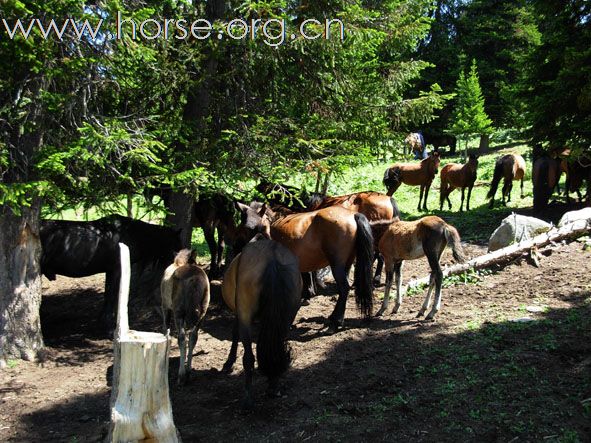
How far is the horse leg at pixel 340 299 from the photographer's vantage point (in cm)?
808

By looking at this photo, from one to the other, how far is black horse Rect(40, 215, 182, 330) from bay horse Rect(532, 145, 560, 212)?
10.6m

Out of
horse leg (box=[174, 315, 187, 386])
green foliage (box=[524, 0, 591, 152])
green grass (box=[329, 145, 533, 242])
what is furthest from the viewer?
green grass (box=[329, 145, 533, 242])

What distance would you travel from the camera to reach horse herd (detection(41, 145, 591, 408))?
19.9 feet

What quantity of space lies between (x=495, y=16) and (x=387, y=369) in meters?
33.5

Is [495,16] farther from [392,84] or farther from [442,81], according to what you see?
[392,84]

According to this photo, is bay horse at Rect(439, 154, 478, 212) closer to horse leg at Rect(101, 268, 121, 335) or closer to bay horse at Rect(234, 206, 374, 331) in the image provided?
bay horse at Rect(234, 206, 374, 331)

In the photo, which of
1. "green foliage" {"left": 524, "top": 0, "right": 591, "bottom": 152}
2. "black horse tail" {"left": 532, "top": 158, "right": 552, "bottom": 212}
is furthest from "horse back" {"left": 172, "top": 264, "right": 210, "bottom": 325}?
"black horse tail" {"left": 532, "top": 158, "right": 552, "bottom": 212}

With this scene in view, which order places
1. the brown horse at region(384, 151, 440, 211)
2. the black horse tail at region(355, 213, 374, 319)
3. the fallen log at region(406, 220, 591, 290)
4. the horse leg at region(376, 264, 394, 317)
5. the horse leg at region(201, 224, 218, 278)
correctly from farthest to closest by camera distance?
the brown horse at region(384, 151, 440, 211) < the horse leg at region(201, 224, 218, 278) < the fallen log at region(406, 220, 591, 290) < the horse leg at region(376, 264, 394, 317) < the black horse tail at region(355, 213, 374, 319)

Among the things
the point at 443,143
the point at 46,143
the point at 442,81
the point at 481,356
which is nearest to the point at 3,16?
the point at 46,143

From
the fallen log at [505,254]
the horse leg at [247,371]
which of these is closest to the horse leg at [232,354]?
the horse leg at [247,371]

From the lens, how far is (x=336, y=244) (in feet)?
27.1

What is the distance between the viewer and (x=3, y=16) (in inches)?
239

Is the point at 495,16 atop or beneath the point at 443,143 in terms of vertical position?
atop

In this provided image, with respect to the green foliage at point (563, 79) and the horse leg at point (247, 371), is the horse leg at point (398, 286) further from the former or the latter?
the green foliage at point (563, 79)
